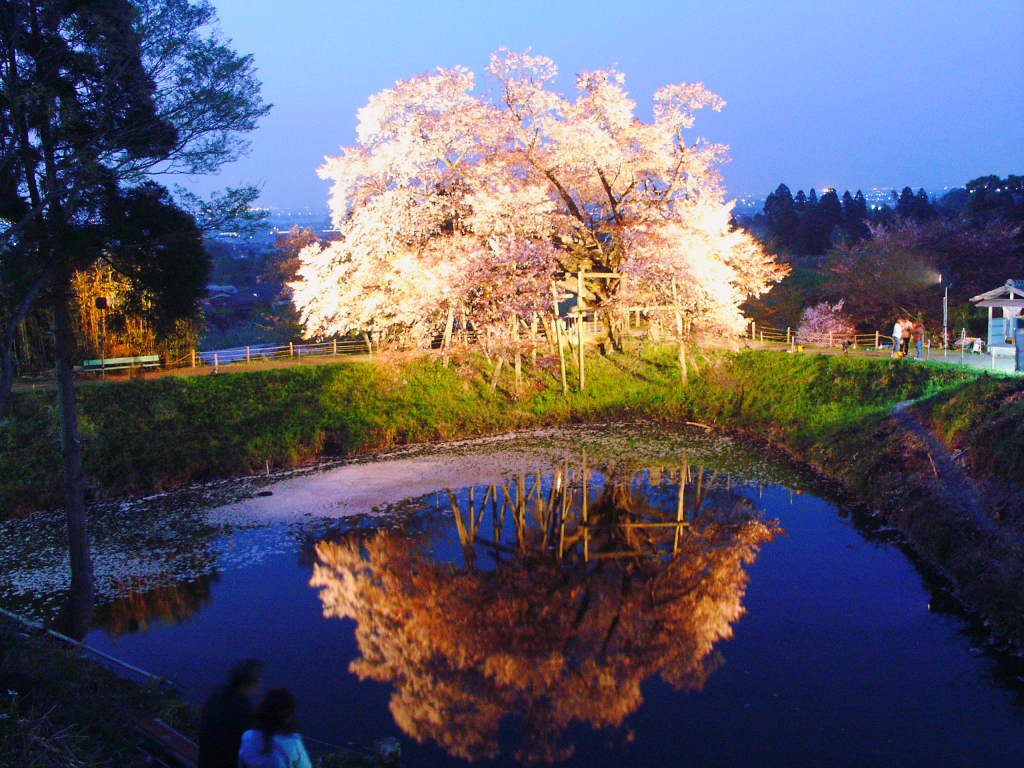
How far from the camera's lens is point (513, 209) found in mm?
25641

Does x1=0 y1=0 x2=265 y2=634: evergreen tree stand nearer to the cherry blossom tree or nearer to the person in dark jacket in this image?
the person in dark jacket

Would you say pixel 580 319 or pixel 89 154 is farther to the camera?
pixel 580 319

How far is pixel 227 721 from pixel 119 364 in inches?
906

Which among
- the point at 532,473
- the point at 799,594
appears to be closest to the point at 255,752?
the point at 799,594

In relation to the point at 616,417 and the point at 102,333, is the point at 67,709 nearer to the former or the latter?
the point at 102,333

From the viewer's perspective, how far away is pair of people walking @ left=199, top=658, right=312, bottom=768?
5.20 meters

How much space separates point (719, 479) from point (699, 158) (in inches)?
474

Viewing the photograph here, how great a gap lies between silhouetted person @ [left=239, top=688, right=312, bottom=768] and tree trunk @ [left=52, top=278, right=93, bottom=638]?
7.89 metres

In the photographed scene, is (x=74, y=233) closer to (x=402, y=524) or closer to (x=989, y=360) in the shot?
(x=402, y=524)

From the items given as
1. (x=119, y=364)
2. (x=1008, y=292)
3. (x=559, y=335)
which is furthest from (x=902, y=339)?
(x=119, y=364)

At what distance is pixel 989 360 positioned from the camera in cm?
2542

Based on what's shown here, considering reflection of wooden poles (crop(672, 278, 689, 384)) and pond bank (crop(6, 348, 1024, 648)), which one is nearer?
pond bank (crop(6, 348, 1024, 648))

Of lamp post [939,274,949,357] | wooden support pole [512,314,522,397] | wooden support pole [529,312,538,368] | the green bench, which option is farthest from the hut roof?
the green bench

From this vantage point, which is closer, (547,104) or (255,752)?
(255,752)
